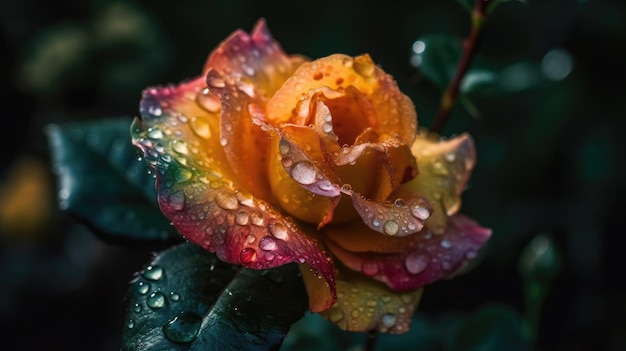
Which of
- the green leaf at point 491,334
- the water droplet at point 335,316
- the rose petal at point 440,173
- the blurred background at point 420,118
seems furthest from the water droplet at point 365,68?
the blurred background at point 420,118

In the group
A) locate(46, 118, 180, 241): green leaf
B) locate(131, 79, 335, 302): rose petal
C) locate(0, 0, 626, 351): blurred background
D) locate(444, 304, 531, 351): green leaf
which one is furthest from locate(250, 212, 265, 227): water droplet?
locate(0, 0, 626, 351): blurred background

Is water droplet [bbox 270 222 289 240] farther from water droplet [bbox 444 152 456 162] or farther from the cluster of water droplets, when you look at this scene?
water droplet [bbox 444 152 456 162]

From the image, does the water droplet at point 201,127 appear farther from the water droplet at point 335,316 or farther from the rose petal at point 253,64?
the water droplet at point 335,316

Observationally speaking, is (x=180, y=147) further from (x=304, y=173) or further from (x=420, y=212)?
(x=420, y=212)

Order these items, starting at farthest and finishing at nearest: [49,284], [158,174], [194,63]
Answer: [194,63] → [49,284] → [158,174]

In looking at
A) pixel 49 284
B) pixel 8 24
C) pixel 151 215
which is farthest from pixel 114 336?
pixel 151 215

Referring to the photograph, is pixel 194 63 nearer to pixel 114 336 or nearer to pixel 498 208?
pixel 114 336

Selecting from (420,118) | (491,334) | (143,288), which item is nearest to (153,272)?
(143,288)
